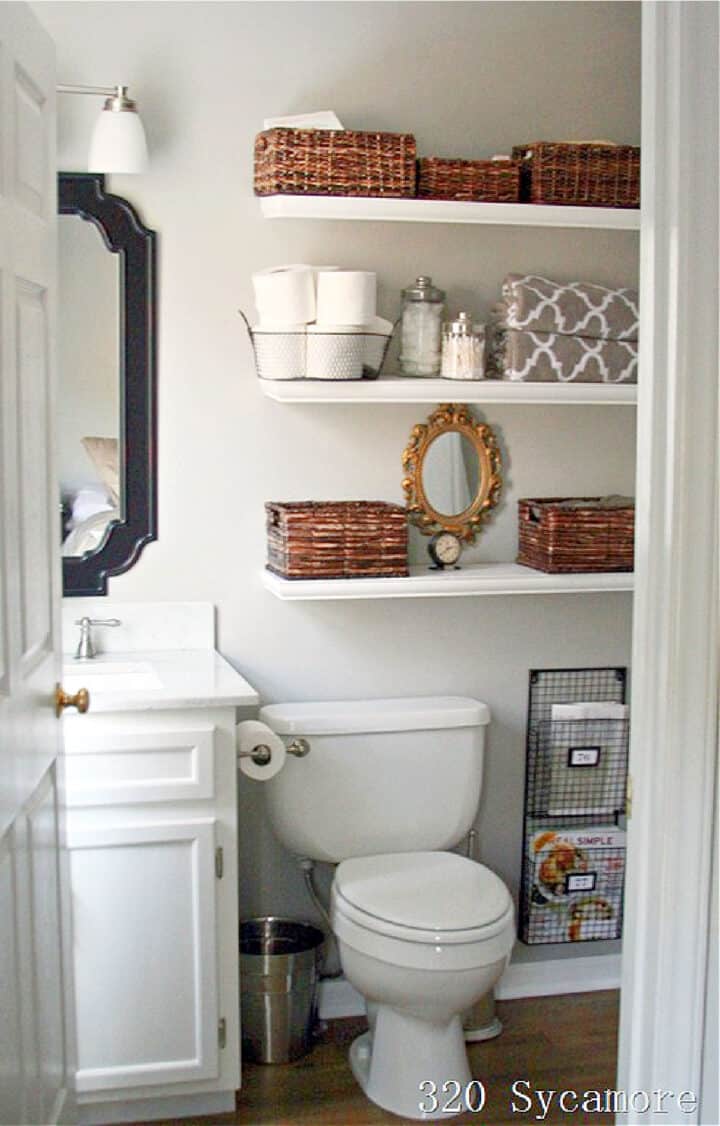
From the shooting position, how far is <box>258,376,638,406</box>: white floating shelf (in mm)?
3025

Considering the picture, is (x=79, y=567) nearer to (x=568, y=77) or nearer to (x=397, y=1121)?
(x=397, y=1121)

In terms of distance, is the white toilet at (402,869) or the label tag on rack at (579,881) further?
the label tag on rack at (579,881)

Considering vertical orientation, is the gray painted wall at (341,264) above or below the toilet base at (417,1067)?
above

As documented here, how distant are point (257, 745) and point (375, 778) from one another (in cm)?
34

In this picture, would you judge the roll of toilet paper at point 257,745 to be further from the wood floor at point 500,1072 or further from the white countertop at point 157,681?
the wood floor at point 500,1072

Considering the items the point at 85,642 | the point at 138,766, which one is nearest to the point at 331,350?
the point at 85,642

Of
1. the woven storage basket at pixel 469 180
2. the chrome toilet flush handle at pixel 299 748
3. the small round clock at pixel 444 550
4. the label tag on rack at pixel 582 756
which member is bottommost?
the label tag on rack at pixel 582 756

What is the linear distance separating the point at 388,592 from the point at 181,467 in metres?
0.56

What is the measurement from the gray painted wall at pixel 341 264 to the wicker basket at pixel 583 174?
225mm

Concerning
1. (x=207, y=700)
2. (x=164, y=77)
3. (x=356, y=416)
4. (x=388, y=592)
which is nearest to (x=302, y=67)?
(x=164, y=77)

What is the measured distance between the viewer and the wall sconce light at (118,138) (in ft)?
9.69

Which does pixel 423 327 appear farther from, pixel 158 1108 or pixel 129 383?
pixel 158 1108

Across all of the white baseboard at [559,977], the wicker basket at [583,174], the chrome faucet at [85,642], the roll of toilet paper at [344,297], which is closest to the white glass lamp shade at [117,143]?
the roll of toilet paper at [344,297]

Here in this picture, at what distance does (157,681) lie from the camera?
9.60ft
